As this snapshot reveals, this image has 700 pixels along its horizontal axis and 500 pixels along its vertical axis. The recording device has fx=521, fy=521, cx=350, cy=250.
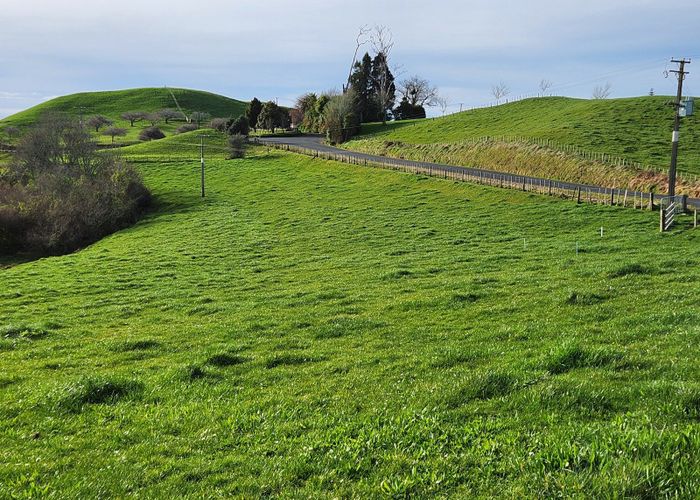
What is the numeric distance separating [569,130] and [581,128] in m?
2.23

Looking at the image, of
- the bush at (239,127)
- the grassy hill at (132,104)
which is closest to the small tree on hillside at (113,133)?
the grassy hill at (132,104)

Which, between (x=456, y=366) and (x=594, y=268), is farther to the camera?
(x=594, y=268)

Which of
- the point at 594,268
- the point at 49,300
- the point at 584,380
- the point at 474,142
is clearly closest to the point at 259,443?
the point at 584,380

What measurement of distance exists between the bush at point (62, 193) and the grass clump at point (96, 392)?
131 ft

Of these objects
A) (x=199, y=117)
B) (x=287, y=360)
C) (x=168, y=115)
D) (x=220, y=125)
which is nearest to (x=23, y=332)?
(x=287, y=360)

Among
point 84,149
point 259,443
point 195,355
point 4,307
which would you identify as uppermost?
point 84,149

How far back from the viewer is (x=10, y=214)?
45.1 m

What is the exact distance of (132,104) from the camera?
565 feet

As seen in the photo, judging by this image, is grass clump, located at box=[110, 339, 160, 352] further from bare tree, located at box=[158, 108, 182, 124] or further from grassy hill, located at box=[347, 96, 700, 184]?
bare tree, located at box=[158, 108, 182, 124]

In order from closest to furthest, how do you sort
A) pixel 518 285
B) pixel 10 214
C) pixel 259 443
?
1. pixel 259 443
2. pixel 518 285
3. pixel 10 214

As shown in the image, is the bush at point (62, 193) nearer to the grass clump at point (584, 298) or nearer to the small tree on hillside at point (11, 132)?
the grass clump at point (584, 298)

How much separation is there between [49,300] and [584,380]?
2234 centimetres

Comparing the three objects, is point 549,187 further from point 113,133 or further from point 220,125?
point 113,133

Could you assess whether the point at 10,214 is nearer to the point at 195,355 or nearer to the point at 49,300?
the point at 49,300
